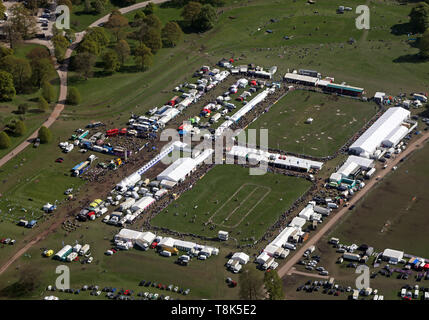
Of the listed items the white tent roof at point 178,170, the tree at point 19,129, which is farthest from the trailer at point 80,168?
the tree at point 19,129

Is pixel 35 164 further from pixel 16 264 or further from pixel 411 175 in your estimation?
pixel 411 175

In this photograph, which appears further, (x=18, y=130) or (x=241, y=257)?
(x=18, y=130)

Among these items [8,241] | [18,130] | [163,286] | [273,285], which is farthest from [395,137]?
[8,241]

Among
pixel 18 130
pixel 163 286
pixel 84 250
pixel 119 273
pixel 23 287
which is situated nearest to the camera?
Result: pixel 163 286

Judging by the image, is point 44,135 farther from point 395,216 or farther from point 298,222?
point 395,216

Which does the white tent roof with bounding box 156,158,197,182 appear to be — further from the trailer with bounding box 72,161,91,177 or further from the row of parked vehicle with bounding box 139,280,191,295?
the row of parked vehicle with bounding box 139,280,191,295

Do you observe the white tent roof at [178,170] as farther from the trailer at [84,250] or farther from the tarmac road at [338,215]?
the tarmac road at [338,215]

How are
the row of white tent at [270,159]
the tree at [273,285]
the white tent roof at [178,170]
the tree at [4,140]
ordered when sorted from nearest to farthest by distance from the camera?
1. the tree at [273,285]
2. the white tent roof at [178,170]
3. the row of white tent at [270,159]
4. the tree at [4,140]
